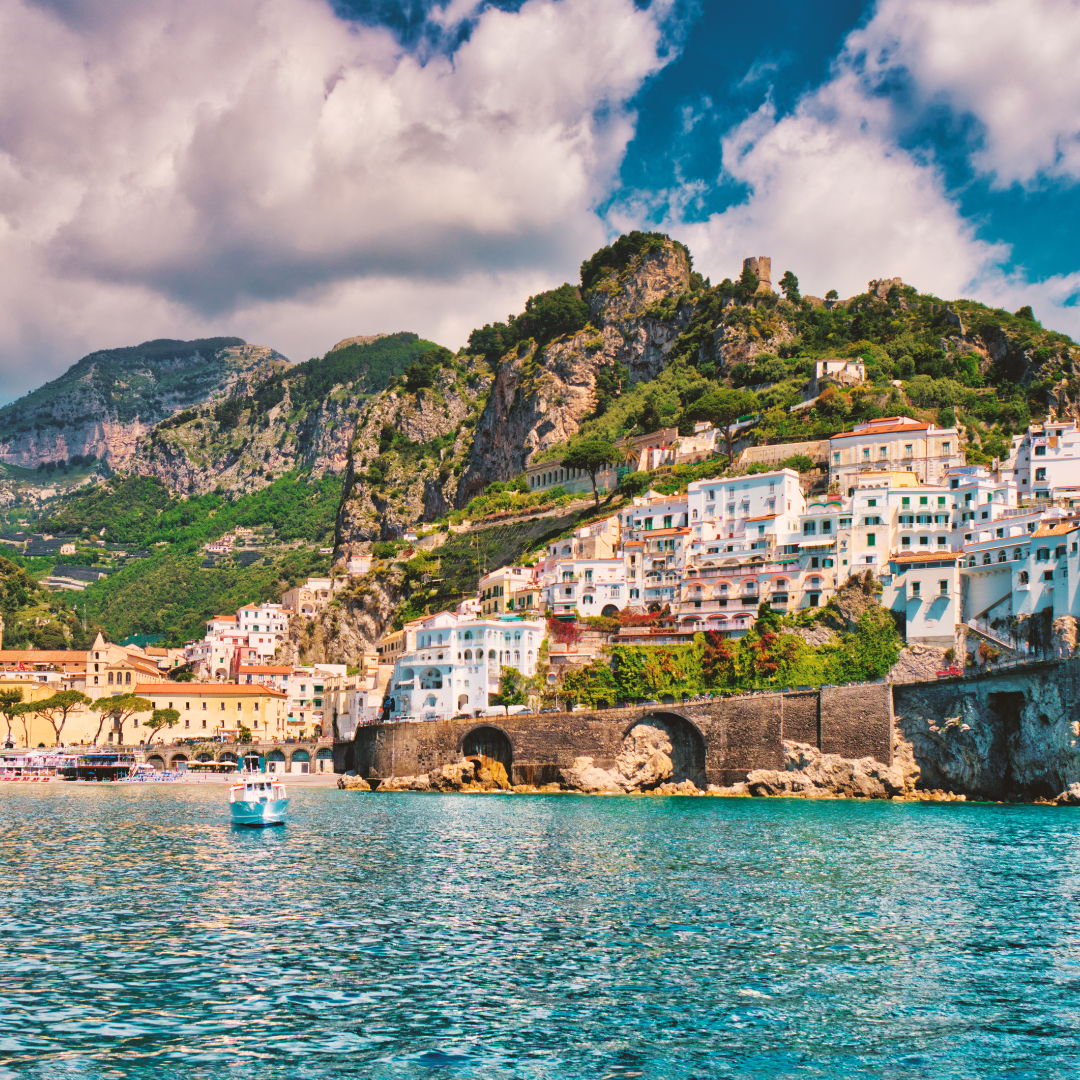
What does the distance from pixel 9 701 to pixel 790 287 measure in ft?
300

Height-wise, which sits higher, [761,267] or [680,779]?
[761,267]

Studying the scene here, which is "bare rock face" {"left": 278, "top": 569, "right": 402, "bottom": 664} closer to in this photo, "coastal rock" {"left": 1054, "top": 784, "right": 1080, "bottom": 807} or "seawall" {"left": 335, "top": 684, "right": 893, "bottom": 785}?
"seawall" {"left": 335, "top": 684, "right": 893, "bottom": 785}

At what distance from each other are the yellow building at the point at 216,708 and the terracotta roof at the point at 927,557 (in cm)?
6357

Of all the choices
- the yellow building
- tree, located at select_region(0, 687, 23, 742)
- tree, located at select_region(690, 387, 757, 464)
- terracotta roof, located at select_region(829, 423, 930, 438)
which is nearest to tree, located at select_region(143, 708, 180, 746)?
the yellow building

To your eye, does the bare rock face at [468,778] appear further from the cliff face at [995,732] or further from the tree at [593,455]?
the tree at [593,455]

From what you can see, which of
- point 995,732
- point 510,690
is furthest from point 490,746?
point 995,732

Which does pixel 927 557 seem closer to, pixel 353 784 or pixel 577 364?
pixel 353 784

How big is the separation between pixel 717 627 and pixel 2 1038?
202 ft

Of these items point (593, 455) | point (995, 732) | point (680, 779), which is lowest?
point (680, 779)

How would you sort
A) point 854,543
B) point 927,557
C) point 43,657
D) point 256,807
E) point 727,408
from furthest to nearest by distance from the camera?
point 43,657 → point 727,408 → point 854,543 → point 927,557 → point 256,807

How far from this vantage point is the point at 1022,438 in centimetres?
8106

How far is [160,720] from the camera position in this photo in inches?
4075

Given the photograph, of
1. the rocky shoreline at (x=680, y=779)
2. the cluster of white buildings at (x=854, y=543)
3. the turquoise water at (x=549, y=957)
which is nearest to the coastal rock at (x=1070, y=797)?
the rocky shoreline at (x=680, y=779)

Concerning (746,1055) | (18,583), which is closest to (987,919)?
(746,1055)
